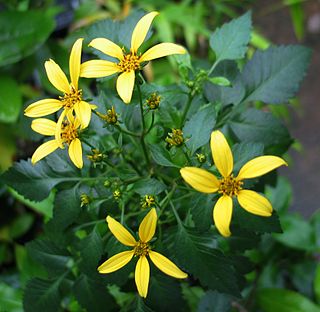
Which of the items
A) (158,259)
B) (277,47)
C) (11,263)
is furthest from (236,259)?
(11,263)

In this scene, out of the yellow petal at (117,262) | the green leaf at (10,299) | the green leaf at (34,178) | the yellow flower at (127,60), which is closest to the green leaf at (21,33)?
the green leaf at (10,299)

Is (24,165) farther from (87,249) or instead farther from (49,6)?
(49,6)

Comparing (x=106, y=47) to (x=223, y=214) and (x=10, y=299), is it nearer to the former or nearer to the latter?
(x=223, y=214)

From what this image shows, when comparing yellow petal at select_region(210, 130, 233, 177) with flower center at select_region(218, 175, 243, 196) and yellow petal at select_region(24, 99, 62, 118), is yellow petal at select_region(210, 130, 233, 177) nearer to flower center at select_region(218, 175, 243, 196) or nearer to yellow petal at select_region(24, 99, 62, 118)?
flower center at select_region(218, 175, 243, 196)

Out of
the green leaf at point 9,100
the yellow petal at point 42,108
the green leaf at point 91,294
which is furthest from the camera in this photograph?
the green leaf at point 9,100

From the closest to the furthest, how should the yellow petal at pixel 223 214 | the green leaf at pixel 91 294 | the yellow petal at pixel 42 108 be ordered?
the yellow petal at pixel 223 214 < the yellow petal at pixel 42 108 < the green leaf at pixel 91 294

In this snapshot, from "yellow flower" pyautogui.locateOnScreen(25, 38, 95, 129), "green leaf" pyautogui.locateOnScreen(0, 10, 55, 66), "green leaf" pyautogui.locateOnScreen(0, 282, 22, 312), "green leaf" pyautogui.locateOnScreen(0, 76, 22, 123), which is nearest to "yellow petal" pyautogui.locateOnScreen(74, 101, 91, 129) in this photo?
"yellow flower" pyautogui.locateOnScreen(25, 38, 95, 129)

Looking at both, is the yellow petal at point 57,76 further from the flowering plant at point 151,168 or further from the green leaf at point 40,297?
the green leaf at point 40,297
